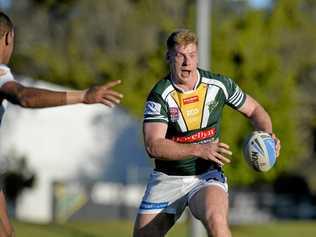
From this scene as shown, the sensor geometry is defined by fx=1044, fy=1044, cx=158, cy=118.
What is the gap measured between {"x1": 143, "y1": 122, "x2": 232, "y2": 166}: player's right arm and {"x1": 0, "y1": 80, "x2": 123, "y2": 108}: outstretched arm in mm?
1108

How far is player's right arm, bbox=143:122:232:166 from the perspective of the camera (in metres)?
9.08

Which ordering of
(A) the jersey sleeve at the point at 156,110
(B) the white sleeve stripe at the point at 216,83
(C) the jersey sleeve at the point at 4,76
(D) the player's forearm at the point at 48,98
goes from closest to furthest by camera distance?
(D) the player's forearm at the point at 48,98, (C) the jersey sleeve at the point at 4,76, (A) the jersey sleeve at the point at 156,110, (B) the white sleeve stripe at the point at 216,83

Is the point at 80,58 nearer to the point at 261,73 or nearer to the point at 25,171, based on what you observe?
the point at 25,171

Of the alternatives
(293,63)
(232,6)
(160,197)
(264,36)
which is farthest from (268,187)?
(160,197)

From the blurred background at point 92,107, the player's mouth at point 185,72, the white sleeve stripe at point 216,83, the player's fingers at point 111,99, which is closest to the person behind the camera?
the player's fingers at point 111,99

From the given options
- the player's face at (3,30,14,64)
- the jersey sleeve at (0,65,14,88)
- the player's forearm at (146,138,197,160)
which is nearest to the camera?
the jersey sleeve at (0,65,14,88)

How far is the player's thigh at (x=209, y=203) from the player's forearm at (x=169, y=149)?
496 mm

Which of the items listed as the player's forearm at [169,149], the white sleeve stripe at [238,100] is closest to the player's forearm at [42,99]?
the player's forearm at [169,149]

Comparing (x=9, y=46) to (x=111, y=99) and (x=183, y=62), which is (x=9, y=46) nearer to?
(x=111, y=99)

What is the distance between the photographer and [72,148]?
178 ft

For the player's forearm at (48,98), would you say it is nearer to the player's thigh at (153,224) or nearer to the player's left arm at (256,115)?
the player's thigh at (153,224)

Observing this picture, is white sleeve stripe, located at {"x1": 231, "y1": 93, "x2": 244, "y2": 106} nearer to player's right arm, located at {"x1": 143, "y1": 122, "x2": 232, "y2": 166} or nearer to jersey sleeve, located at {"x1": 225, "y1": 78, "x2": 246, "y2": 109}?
jersey sleeve, located at {"x1": 225, "y1": 78, "x2": 246, "y2": 109}

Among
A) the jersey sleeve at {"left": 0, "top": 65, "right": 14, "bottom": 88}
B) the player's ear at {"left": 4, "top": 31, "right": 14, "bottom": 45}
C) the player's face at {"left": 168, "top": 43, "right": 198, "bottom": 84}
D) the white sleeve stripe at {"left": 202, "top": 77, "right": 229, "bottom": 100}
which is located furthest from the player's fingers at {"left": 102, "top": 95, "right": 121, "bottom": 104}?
the white sleeve stripe at {"left": 202, "top": 77, "right": 229, "bottom": 100}

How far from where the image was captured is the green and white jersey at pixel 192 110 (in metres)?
9.93
